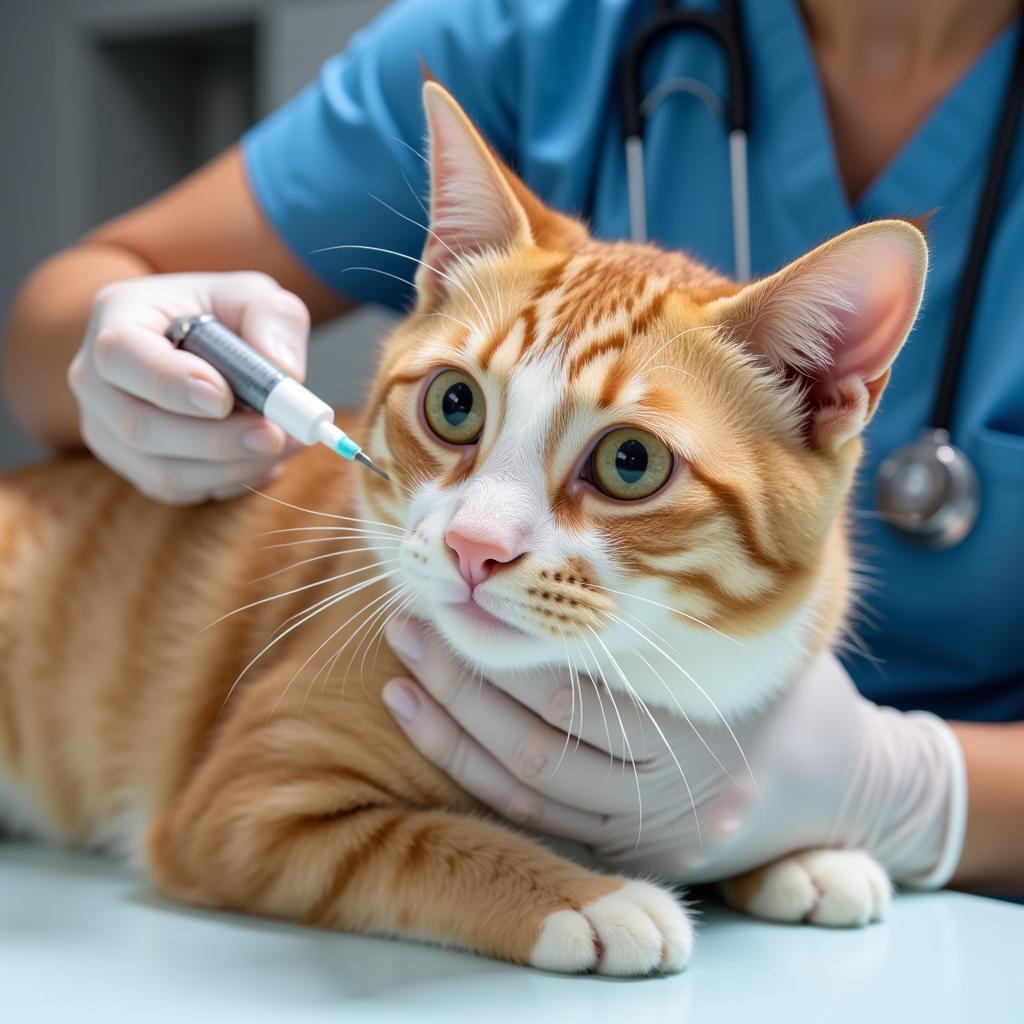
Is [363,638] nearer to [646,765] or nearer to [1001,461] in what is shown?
[646,765]

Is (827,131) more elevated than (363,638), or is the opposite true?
(827,131)

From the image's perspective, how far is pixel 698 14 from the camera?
1489 millimetres

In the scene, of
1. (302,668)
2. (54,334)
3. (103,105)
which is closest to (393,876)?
(302,668)

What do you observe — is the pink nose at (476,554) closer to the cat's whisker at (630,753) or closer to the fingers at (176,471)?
the cat's whisker at (630,753)

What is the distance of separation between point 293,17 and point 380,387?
2.09 meters

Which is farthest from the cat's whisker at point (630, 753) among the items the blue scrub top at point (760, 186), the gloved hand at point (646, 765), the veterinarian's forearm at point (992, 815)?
the blue scrub top at point (760, 186)

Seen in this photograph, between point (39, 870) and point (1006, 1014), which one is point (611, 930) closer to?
point (1006, 1014)

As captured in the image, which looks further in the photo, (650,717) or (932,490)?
(932,490)

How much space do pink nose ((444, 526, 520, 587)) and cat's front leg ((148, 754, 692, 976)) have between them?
0.24m

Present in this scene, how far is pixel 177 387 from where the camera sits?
40.5 inches

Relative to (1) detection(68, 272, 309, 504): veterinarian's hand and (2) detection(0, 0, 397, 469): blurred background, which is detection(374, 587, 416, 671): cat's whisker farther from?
(2) detection(0, 0, 397, 469): blurred background

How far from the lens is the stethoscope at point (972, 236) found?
1298 millimetres

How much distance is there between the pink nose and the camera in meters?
0.82

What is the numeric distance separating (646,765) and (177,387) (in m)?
0.53
